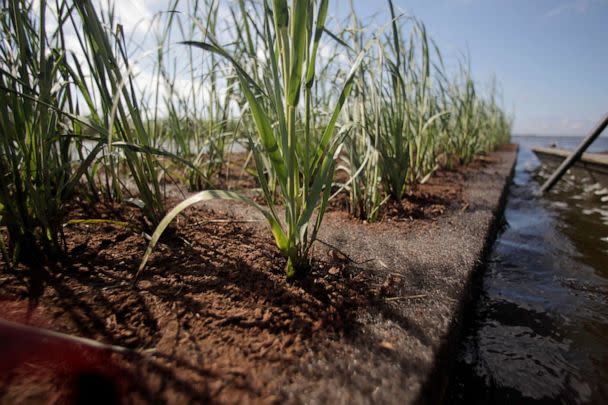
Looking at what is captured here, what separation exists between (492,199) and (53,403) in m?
1.39

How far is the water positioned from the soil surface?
9 cm

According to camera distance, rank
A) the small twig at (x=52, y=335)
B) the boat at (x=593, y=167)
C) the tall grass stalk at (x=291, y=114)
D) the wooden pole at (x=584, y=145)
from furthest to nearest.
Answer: the boat at (x=593, y=167) < the wooden pole at (x=584, y=145) < the tall grass stalk at (x=291, y=114) < the small twig at (x=52, y=335)

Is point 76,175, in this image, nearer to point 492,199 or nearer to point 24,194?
point 24,194

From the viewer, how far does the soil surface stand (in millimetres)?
298

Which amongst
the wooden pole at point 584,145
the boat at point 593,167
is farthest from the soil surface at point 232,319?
the boat at point 593,167

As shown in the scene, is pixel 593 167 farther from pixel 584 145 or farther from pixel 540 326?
pixel 540 326

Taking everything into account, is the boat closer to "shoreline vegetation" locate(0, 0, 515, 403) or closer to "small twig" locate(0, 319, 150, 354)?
"shoreline vegetation" locate(0, 0, 515, 403)

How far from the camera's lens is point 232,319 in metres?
0.40

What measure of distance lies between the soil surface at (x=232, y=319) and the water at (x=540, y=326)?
9 centimetres

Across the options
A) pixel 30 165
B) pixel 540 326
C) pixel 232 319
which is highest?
pixel 30 165

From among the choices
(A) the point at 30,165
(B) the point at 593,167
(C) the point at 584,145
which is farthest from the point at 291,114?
(B) the point at 593,167

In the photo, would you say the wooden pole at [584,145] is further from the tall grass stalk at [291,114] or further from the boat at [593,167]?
the tall grass stalk at [291,114]

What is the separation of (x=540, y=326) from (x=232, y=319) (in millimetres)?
587

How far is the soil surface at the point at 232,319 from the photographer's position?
0.30m
